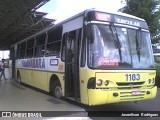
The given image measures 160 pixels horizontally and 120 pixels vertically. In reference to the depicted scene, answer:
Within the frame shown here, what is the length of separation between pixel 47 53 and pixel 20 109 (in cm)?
397

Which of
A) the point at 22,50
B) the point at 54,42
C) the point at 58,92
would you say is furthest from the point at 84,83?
the point at 22,50

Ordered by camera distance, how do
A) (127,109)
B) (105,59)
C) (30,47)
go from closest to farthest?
1. (105,59)
2. (127,109)
3. (30,47)

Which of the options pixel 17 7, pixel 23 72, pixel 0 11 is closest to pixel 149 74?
pixel 23 72

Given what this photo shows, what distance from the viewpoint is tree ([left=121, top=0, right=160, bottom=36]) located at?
20.2 metres

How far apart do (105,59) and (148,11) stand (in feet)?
39.5

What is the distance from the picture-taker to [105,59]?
9.14m

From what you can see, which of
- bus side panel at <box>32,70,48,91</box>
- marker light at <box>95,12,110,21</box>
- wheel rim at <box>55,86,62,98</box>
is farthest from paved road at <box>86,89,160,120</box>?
bus side panel at <box>32,70,48,91</box>

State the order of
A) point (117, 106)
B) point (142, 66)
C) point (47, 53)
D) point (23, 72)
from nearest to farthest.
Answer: point (142, 66) < point (117, 106) < point (47, 53) < point (23, 72)

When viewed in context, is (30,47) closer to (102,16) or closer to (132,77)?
(102,16)

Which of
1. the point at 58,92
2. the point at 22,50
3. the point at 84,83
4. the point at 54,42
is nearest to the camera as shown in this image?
the point at 84,83

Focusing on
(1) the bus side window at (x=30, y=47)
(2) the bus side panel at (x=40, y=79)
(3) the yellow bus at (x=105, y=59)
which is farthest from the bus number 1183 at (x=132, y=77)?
(1) the bus side window at (x=30, y=47)

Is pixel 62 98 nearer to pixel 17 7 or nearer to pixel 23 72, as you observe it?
pixel 23 72

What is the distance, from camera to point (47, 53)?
13.3 metres

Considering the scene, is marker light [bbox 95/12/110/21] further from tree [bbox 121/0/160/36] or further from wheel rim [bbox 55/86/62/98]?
tree [bbox 121/0/160/36]
